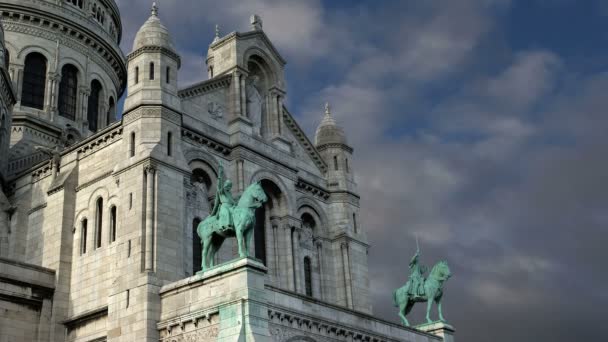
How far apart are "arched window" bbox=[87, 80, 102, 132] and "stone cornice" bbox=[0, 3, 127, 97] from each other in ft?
5.74

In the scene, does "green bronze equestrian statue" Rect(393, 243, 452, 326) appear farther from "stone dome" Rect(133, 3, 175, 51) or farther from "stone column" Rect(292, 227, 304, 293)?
"stone dome" Rect(133, 3, 175, 51)

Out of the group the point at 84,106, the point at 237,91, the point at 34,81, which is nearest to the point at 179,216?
the point at 237,91

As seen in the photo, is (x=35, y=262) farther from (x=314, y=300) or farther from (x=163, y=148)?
(x=314, y=300)

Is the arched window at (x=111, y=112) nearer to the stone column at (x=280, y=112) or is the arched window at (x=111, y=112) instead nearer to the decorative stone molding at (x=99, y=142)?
the stone column at (x=280, y=112)

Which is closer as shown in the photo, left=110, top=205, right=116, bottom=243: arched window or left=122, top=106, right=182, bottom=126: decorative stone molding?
left=122, top=106, right=182, bottom=126: decorative stone molding

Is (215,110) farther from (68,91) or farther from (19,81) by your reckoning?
(68,91)

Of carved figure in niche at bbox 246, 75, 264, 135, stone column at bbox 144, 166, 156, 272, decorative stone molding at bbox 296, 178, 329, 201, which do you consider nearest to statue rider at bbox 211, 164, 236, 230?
stone column at bbox 144, 166, 156, 272

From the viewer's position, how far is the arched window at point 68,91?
5931cm

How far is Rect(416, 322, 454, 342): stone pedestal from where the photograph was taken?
43.9m

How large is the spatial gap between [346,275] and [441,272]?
20.4 ft

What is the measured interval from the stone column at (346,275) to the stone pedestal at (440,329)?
446 centimetres

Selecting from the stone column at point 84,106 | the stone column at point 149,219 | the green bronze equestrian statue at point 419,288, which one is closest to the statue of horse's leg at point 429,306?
the green bronze equestrian statue at point 419,288

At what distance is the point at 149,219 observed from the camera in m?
36.5

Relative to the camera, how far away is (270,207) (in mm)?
45281
